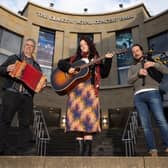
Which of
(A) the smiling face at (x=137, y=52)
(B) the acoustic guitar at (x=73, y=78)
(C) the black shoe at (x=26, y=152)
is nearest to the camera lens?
(B) the acoustic guitar at (x=73, y=78)

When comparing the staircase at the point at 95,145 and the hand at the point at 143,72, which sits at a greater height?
the hand at the point at 143,72

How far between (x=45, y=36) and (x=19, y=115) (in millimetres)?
14257

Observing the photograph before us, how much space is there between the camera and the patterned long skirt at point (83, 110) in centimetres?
351

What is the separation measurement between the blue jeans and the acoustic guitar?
88cm

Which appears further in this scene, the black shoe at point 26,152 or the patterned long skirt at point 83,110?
the black shoe at point 26,152

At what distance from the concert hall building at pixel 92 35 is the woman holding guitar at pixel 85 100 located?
1079 centimetres

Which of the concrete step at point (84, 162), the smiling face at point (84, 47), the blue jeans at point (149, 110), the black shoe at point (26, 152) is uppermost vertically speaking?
the smiling face at point (84, 47)

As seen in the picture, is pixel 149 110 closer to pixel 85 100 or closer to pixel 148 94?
pixel 148 94

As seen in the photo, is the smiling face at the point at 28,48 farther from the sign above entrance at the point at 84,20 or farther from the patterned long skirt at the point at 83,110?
the sign above entrance at the point at 84,20

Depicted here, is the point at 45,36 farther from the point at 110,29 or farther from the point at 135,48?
the point at 135,48

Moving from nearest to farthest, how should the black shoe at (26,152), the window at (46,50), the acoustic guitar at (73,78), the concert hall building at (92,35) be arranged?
the acoustic guitar at (73,78) < the black shoe at (26,152) < the concert hall building at (92,35) < the window at (46,50)

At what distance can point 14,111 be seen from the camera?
3689 mm

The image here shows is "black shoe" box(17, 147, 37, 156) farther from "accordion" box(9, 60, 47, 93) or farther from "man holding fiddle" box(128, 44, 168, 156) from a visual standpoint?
"man holding fiddle" box(128, 44, 168, 156)

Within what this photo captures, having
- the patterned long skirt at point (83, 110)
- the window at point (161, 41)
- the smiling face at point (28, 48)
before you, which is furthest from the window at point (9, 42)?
the patterned long skirt at point (83, 110)
